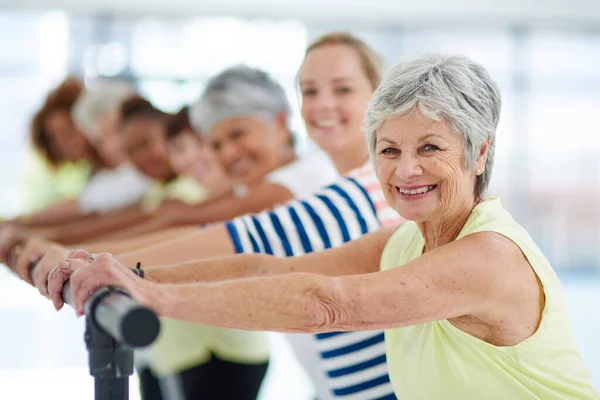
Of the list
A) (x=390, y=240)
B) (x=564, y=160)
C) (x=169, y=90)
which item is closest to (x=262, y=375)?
(x=390, y=240)

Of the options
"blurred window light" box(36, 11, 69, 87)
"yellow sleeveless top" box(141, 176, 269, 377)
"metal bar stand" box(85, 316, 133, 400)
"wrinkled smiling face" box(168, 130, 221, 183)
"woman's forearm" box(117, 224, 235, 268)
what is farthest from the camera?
"blurred window light" box(36, 11, 69, 87)

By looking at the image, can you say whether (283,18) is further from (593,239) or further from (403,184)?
(403,184)

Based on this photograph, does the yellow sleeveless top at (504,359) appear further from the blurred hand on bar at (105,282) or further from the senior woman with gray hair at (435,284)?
the blurred hand on bar at (105,282)

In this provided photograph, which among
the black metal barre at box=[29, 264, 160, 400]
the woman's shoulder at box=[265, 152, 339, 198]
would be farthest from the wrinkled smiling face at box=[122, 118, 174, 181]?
the black metal barre at box=[29, 264, 160, 400]

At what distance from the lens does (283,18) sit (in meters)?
11.6

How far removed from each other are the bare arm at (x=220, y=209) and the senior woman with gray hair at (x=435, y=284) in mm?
581

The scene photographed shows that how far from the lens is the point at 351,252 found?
169 cm

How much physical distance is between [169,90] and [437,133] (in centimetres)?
1037

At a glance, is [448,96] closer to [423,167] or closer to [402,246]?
[423,167]

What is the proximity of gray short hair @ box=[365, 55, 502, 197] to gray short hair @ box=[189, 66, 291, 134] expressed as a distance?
1119 mm

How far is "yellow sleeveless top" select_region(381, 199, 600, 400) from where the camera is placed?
1.32 m

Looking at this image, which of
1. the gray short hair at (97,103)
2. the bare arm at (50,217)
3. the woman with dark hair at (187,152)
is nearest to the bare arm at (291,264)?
the bare arm at (50,217)

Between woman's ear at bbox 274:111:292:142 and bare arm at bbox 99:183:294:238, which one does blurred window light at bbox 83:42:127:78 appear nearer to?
woman's ear at bbox 274:111:292:142

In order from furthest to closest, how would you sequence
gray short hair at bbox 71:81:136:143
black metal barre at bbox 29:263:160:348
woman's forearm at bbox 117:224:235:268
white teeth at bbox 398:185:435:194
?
gray short hair at bbox 71:81:136:143 < woman's forearm at bbox 117:224:235:268 < white teeth at bbox 398:185:435:194 < black metal barre at bbox 29:263:160:348
